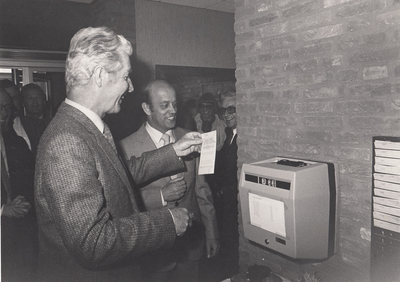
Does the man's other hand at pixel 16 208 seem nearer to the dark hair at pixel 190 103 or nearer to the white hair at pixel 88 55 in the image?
the white hair at pixel 88 55

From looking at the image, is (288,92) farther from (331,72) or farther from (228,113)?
(228,113)

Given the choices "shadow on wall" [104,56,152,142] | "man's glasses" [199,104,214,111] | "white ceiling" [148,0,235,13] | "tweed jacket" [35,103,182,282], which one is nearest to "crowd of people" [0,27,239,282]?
"tweed jacket" [35,103,182,282]

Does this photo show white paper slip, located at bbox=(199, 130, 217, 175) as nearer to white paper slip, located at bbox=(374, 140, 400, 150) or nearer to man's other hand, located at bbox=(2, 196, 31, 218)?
white paper slip, located at bbox=(374, 140, 400, 150)

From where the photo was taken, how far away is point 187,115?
15.5ft

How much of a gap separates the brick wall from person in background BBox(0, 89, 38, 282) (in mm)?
1875

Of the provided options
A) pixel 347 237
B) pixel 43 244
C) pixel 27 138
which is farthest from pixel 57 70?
pixel 347 237

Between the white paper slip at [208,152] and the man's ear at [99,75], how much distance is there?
716mm

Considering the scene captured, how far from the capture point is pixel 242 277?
179 cm

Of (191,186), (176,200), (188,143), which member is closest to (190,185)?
(191,186)

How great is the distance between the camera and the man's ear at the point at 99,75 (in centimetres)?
138

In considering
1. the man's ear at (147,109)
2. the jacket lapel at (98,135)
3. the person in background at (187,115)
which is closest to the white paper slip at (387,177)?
the jacket lapel at (98,135)

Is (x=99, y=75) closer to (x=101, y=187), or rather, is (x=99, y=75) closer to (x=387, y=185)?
(x=101, y=187)

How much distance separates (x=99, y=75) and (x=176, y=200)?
1226 millimetres

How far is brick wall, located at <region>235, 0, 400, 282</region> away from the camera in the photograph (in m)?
1.49
